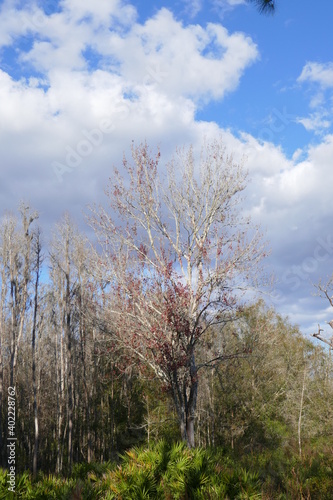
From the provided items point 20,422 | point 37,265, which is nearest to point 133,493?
point 37,265

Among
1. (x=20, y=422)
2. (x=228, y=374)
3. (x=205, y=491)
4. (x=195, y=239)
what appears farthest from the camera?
(x=20, y=422)

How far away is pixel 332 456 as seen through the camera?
51.3 ft

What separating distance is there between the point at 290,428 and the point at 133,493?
21.3 metres

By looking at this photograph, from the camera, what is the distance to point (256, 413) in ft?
82.5

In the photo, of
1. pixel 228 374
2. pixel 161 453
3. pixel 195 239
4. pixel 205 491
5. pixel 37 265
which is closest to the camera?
pixel 205 491

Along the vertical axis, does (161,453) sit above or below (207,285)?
below

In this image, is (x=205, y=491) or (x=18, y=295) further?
(x=18, y=295)

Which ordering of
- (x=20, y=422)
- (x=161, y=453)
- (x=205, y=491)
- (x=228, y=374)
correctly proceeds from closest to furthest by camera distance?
1. (x=205, y=491)
2. (x=161, y=453)
3. (x=228, y=374)
4. (x=20, y=422)

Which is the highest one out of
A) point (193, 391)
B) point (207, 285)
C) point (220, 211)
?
point (220, 211)

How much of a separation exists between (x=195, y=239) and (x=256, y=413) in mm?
14071

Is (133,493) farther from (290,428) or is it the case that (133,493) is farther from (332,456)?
(290,428)

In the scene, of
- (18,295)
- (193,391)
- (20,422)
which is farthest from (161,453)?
(20,422)

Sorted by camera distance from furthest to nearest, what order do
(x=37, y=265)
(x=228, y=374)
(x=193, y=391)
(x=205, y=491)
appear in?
1. (x=228, y=374)
2. (x=37, y=265)
3. (x=193, y=391)
4. (x=205, y=491)

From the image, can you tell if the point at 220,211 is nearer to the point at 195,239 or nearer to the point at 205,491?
the point at 195,239
